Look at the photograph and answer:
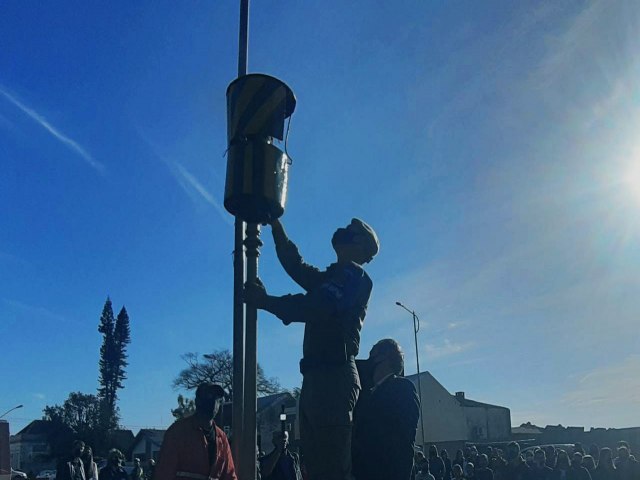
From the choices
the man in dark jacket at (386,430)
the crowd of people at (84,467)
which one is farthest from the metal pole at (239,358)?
the crowd of people at (84,467)

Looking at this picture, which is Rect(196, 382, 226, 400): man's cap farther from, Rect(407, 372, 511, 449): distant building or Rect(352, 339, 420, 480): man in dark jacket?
Rect(407, 372, 511, 449): distant building

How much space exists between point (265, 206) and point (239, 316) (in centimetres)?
63

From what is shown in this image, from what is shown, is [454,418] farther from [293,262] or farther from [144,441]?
[293,262]

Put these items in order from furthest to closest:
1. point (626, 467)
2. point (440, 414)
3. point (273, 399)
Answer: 1. point (273, 399)
2. point (440, 414)
3. point (626, 467)

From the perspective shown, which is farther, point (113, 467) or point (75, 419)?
point (75, 419)

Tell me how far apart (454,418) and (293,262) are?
189ft

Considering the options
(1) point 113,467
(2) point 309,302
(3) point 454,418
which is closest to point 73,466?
(1) point 113,467

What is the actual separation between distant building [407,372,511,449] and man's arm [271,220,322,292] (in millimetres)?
48949

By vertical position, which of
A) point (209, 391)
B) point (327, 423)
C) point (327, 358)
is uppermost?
point (327, 358)

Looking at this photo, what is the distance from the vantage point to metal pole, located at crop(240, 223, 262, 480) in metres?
3.59

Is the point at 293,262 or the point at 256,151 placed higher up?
the point at 256,151

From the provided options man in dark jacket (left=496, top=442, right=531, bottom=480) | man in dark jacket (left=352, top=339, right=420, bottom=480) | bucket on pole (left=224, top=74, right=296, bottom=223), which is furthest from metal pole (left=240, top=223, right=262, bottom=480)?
man in dark jacket (left=496, top=442, right=531, bottom=480)

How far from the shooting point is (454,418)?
5803 cm

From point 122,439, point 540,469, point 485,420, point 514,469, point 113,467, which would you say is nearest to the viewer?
point 113,467
